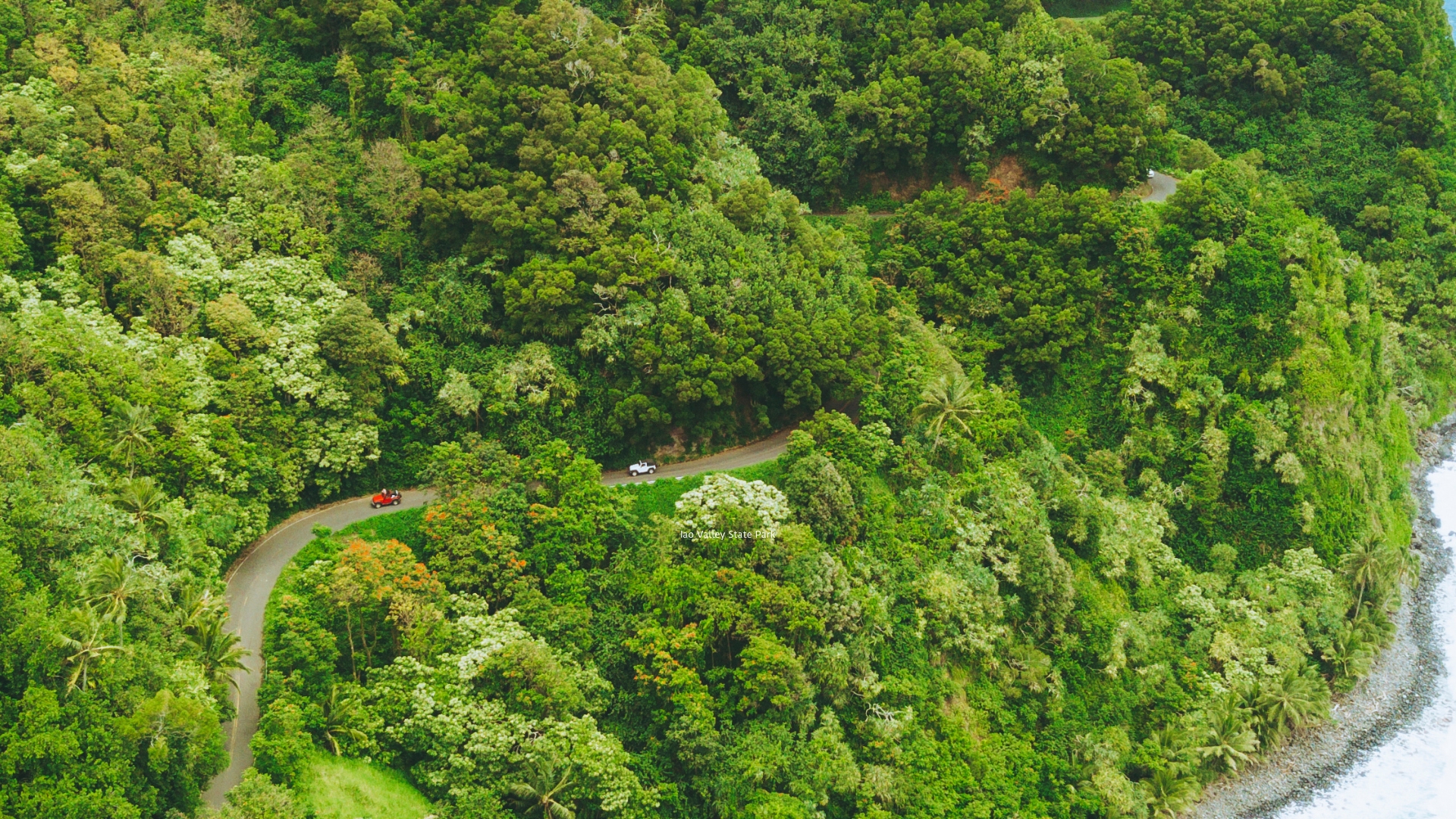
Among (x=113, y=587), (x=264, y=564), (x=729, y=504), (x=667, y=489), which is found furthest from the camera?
(x=667, y=489)

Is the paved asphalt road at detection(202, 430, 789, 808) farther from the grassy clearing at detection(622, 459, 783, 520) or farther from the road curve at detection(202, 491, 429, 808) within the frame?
the grassy clearing at detection(622, 459, 783, 520)

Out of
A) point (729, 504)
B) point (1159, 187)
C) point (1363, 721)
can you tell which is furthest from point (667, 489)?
point (1159, 187)

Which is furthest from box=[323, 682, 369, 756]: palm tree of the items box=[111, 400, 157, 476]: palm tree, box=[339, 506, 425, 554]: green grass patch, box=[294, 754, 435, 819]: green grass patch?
box=[111, 400, 157, 476]: palm tree

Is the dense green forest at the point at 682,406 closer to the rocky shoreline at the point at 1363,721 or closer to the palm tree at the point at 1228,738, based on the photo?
the palm tree at the point at 1228,738

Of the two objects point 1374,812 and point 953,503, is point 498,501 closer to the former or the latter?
point 953,503

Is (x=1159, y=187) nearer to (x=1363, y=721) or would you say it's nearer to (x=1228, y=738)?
(x=1363, y=721)

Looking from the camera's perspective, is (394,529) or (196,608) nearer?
(196,608)
